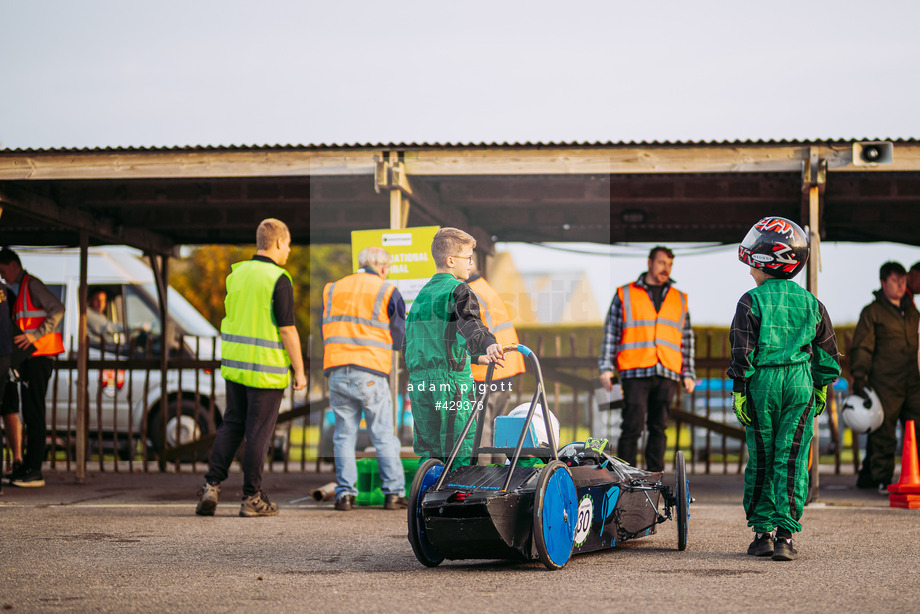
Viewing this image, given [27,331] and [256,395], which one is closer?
[256,395]

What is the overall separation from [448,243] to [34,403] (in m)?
5.93

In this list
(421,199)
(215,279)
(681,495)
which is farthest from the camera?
(215,279)

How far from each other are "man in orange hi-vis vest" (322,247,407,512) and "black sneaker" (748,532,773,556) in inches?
125

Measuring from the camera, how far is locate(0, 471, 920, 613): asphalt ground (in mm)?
4223

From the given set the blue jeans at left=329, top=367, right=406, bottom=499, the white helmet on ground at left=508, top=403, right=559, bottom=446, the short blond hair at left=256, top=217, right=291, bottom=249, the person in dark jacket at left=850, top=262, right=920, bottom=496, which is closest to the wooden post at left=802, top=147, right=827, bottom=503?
the person in dark jacket at left=850, top=262, right=920, bottom=496

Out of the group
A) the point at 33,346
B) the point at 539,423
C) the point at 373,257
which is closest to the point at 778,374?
the point at 539,423

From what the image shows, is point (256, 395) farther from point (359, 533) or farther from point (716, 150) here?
point (716, 150)

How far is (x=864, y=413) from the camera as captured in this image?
9320 millimetres

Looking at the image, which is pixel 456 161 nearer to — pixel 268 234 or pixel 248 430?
pixel 268 234

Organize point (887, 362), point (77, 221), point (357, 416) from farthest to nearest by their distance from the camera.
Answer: point (77, 221)
point (887, 362)
point (357, 416)

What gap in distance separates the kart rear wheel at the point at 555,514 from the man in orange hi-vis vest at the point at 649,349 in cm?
329

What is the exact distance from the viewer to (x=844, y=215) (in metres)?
11.7

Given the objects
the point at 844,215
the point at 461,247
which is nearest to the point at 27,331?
the point at 461,247

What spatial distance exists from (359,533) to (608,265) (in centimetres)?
250
